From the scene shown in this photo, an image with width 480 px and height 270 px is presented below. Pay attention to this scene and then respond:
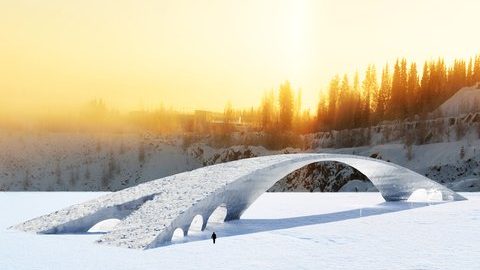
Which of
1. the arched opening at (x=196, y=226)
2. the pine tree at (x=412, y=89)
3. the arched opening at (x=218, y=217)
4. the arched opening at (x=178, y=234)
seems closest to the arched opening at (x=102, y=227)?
the arched opening at (x=196, y=226)

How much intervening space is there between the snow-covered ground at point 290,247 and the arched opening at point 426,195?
4.43 m

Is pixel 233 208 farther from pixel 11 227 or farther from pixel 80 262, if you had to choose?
pixel 80 262

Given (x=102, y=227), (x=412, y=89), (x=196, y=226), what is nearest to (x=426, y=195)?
(x=196, y=226)

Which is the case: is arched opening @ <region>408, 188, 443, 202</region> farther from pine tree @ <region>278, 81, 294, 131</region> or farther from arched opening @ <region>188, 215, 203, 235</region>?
pine tree @ <region>278, 81, 294, 131</region>

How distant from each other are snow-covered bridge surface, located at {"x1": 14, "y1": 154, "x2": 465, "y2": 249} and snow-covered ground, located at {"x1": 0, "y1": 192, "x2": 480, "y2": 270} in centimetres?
58

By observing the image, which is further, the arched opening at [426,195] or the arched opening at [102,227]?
the arched opening at [426,195]

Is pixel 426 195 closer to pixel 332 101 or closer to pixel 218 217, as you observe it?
pixel 218 217

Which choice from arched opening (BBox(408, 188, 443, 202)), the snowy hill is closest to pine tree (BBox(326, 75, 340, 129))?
the snowy hill

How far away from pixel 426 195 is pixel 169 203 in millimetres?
16428

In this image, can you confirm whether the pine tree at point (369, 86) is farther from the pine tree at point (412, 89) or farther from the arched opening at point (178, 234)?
the arched opening at point (178, 234)

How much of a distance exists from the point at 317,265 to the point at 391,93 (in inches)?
4007

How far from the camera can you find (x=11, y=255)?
14.2 meters

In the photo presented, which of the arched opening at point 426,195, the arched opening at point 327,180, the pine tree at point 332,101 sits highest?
the pine tree at point 332,101

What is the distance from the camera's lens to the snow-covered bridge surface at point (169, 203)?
53.7 ft
